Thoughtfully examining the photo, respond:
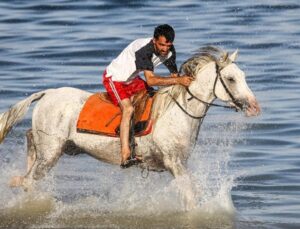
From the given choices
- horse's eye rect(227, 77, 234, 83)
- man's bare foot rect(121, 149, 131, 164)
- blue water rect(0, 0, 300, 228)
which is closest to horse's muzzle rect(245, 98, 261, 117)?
horse's eye rect(227, 77, 234, 83)

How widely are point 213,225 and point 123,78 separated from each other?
201cm

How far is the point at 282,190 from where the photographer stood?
1493cm

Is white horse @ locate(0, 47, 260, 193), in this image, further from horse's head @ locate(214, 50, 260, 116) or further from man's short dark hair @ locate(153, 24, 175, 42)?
man's short dark hair @ locate(153, 24, 175, 42)

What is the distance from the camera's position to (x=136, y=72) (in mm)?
12609

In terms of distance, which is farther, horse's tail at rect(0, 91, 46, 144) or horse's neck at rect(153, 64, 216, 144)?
horse's tail at rect(0, 91, 46, 144)

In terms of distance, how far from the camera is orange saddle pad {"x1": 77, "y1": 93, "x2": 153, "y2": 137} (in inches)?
496

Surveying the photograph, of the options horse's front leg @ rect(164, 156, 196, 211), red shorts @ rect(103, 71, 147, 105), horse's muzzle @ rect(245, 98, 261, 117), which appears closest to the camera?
horse's muzzle @ rect(245, 98, 261, 117)

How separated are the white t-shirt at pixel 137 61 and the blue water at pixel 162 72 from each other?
1.42m

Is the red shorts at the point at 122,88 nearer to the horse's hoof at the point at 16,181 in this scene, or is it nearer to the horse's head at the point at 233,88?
the horse's head at the point at 233,88

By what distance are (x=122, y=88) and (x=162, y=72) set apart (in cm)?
994

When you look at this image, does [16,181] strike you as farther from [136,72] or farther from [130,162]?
[136,72]

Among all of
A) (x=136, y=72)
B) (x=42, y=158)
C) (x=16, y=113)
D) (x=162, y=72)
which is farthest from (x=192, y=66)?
(x=162, y=72)

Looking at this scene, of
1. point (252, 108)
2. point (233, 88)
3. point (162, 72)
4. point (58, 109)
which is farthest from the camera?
point (162, 72)

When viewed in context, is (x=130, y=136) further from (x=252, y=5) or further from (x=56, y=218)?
→ (x=252, y=5)
